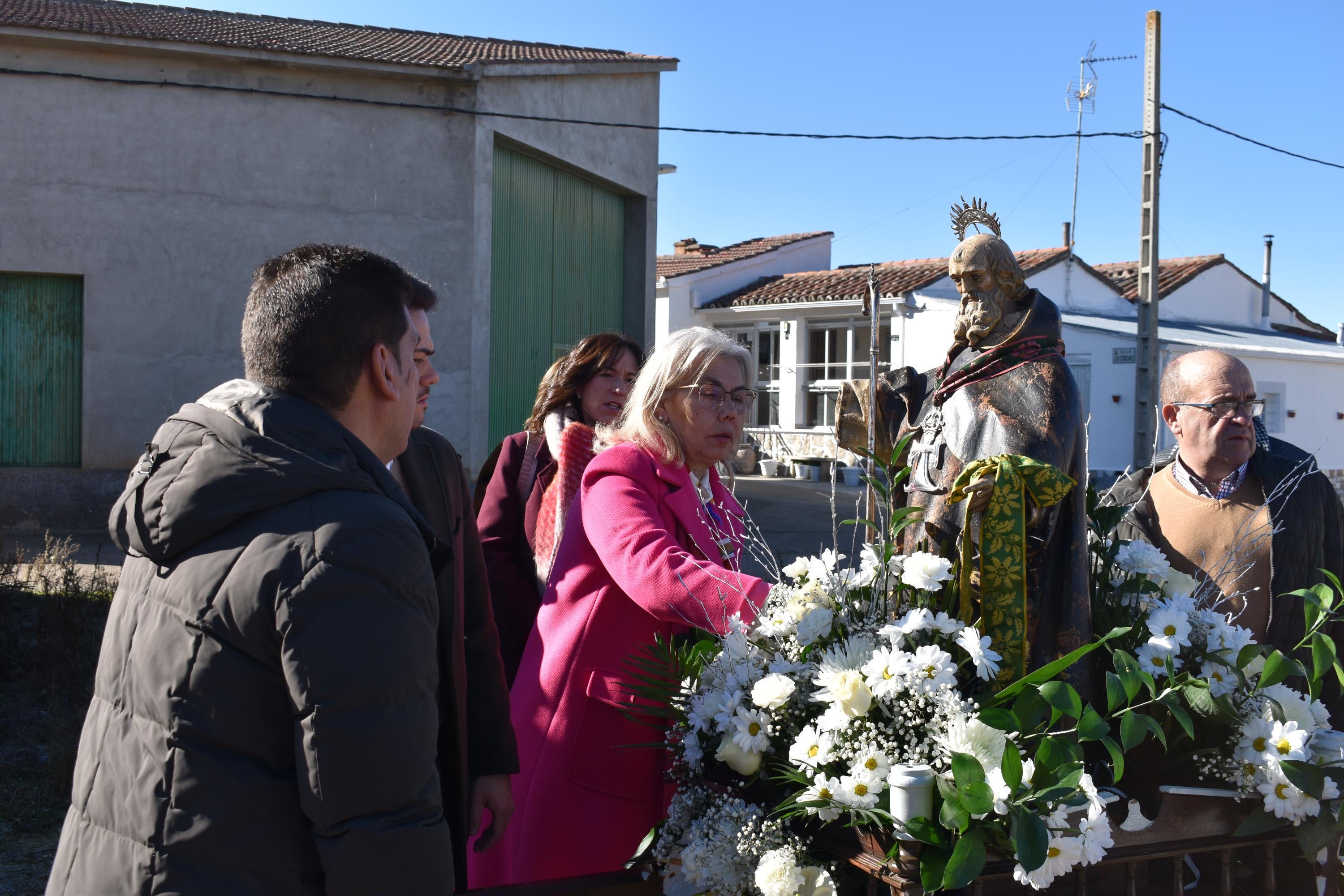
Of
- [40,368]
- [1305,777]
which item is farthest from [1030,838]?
[40,368]

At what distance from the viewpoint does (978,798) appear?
1.53 metres

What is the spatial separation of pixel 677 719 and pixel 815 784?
39cm

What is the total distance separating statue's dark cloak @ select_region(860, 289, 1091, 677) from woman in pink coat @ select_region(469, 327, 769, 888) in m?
0.44

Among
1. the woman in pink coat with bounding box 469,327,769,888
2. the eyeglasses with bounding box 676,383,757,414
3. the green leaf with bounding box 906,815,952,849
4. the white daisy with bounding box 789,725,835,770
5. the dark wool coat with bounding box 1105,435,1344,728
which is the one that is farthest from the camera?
the dark wool coat with bounding box 1105,435,1344,728

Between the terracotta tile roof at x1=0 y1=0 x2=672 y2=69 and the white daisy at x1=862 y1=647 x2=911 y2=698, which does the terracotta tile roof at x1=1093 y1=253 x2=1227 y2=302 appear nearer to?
the terracotta tile roof at x1=0 y1=0 x2=672 y2=69

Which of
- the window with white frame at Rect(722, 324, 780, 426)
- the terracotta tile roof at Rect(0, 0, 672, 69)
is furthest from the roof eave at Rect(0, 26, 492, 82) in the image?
the window with white frame at Rect(722, 324, 780, 426)

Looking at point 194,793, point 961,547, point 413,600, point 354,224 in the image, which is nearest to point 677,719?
point 961,547

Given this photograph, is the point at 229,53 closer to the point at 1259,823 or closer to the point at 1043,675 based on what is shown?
the point at 1043,675

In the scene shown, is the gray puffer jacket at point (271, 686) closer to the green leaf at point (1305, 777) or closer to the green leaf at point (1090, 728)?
the green leaf at point (1090, 728)

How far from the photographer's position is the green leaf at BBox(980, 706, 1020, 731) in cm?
156

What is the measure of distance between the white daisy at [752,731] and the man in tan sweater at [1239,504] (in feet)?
5.52

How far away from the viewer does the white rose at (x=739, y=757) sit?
178 centimetres

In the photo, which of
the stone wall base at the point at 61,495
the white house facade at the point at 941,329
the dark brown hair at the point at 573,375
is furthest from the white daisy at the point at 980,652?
the white house facade at the point at 941,329

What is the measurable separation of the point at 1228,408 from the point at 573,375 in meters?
1.99
